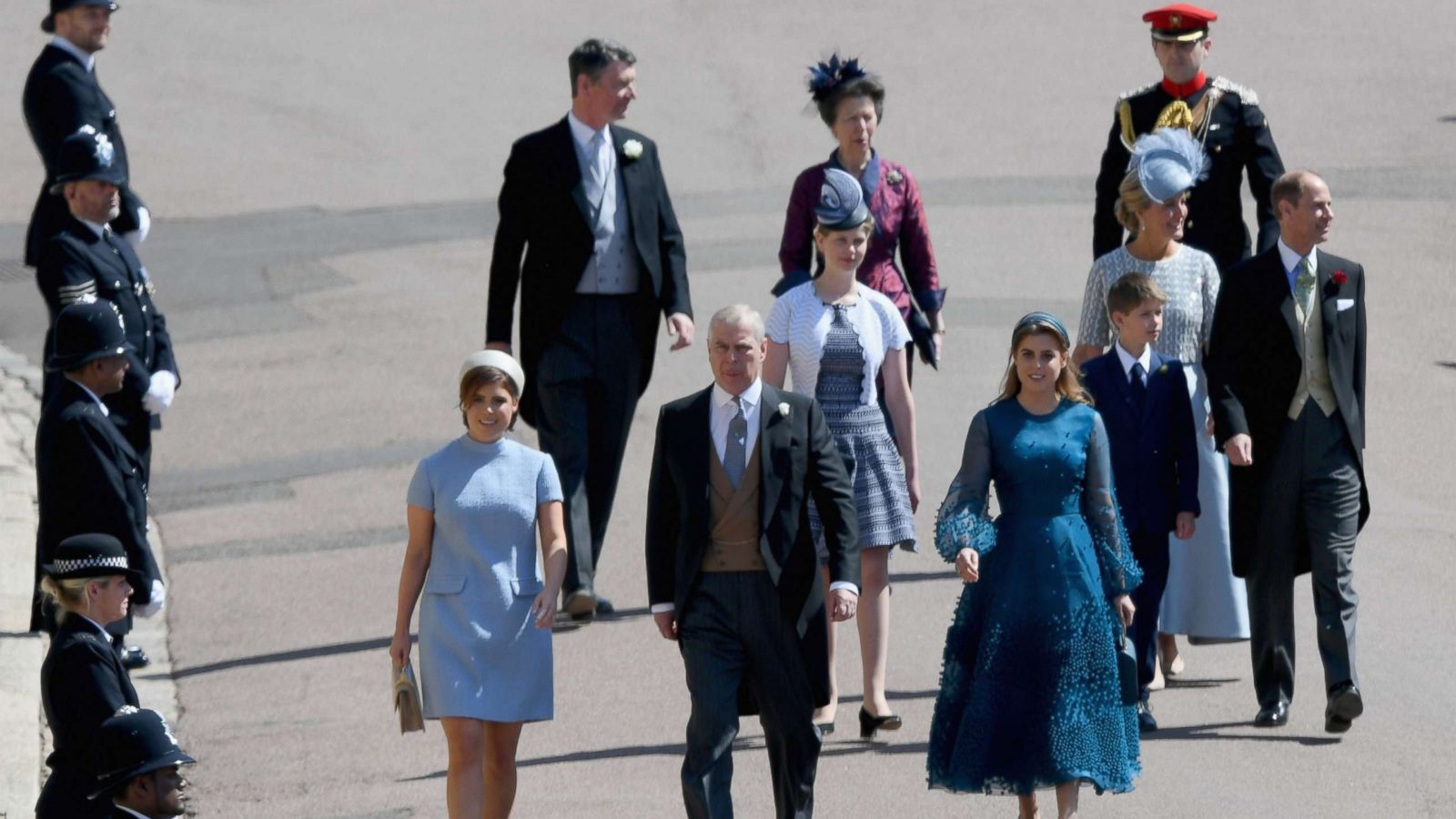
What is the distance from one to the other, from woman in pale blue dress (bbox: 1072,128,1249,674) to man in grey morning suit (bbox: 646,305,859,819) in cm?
208

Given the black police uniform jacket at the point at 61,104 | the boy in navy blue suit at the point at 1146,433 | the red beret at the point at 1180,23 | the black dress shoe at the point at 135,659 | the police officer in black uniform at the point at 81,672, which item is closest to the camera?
the police officer in black uniform at the point at 81,672

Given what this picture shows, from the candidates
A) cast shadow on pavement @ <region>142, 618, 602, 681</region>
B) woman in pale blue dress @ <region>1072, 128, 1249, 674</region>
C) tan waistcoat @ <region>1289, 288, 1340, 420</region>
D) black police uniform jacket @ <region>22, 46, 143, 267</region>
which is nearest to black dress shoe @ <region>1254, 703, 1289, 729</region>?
woman in pale blue dress @ <region>1072, 128, 1249, 674</region>

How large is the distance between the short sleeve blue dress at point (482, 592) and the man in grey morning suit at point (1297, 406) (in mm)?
2802

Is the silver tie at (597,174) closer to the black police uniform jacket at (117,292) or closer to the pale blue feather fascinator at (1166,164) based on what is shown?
the black police uniform jacket at (117,292)

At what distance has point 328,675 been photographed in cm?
966

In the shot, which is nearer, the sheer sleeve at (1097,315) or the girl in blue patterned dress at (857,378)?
the girl in blue patterned dress at (857,378)

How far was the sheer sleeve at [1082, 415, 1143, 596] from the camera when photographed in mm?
7707

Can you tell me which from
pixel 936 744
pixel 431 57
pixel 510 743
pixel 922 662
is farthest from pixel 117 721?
pixel 431 57

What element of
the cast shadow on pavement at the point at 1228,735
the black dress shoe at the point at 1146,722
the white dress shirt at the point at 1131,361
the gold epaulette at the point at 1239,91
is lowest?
the cast shadow on pavement at the point at 1228,735

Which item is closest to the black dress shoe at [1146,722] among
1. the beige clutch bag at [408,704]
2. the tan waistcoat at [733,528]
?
the tan waistcoat at [733,528]

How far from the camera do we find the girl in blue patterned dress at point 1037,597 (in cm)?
755

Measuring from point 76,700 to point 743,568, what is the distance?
7.07 ft

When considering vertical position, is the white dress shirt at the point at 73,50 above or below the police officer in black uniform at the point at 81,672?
above

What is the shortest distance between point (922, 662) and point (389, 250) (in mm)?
9074
